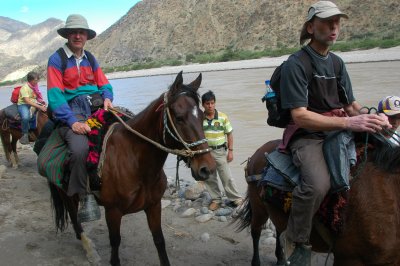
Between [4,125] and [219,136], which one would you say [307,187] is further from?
[4,125]

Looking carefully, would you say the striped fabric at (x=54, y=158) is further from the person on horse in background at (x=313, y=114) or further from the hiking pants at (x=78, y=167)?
the person on horse in background at (x=313, y=114)

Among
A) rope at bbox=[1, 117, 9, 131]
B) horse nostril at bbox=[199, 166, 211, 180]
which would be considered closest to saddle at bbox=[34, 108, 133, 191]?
horse nostril at bbox=[199, 166, 211, 180]

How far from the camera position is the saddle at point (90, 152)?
4172mm

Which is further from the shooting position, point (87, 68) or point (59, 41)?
point (59, 41)

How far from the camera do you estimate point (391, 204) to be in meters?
2.83

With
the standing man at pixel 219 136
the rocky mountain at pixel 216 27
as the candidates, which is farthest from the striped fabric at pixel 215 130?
the rocky mountain at pixel 216 27

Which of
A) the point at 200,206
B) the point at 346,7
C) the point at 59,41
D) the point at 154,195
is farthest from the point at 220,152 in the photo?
the point at 59,41

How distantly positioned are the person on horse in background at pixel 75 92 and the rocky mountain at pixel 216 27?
39649 millimetres

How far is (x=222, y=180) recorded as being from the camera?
6.33m

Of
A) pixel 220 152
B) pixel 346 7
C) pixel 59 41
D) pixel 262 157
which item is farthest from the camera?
pixel 59 41

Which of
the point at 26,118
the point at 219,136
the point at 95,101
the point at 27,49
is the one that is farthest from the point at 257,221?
the point at 27,49

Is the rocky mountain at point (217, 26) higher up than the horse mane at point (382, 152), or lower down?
higher up

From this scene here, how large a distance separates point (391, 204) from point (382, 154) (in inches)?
14.7

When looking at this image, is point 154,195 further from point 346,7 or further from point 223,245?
point 346,7
